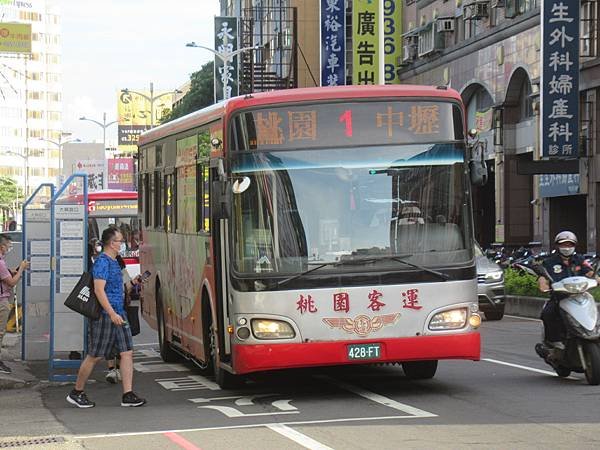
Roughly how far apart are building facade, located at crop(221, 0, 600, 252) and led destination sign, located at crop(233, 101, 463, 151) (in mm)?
22761

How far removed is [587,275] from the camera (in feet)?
48.0

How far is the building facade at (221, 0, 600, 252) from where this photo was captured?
1528 inches

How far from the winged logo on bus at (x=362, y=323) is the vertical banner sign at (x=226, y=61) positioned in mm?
54461

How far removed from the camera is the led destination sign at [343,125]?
13.5m

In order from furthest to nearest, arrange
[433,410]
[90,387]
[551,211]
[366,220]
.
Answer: [551,211] < [90,387] < [366,220] < [433,410]

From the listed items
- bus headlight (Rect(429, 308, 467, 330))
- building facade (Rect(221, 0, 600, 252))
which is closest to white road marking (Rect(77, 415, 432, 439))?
bus headlight (Rect(429, 308, 467, 330))

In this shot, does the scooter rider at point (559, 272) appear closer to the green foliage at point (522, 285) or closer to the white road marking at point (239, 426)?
the white road marking at point (239, 426)

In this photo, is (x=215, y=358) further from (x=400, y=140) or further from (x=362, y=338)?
(x=400, y=140)

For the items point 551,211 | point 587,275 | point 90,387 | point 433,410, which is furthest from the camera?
point 551,211

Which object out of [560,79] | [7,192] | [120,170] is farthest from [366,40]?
[7,192]

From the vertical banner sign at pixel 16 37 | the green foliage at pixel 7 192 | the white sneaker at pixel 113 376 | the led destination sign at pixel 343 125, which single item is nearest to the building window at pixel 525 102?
the vertical banner sign at pixel 16 37

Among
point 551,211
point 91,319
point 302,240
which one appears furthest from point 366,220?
point 551,211

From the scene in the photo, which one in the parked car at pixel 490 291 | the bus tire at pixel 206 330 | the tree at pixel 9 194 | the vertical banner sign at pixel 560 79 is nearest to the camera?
the bus tire at pixel 206 330

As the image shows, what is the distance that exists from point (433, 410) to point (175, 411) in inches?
98.5
